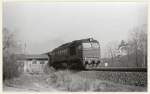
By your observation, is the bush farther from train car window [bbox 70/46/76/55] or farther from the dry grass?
train car window [bbox 70/46/76/55]

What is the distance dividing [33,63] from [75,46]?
24 cm

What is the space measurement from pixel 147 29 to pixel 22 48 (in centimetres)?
67

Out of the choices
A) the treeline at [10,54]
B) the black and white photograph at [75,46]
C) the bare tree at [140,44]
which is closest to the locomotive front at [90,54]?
the black and white photograph at [75,46]

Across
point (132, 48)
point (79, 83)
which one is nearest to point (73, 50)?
point (79, 83)

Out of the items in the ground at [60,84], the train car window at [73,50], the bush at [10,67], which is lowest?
the ground at [60,84]

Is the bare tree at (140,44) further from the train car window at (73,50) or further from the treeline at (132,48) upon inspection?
the train car window at (73,50)

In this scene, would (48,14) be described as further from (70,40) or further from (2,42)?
(2,42)

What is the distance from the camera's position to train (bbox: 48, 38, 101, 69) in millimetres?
1208

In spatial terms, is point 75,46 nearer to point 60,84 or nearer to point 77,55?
point 77,55

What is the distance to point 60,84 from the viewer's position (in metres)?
1.21

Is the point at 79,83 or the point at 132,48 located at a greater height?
the point at 132,48

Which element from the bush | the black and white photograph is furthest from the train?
the bush

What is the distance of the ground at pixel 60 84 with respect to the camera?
121cm

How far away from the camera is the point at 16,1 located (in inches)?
48.2
